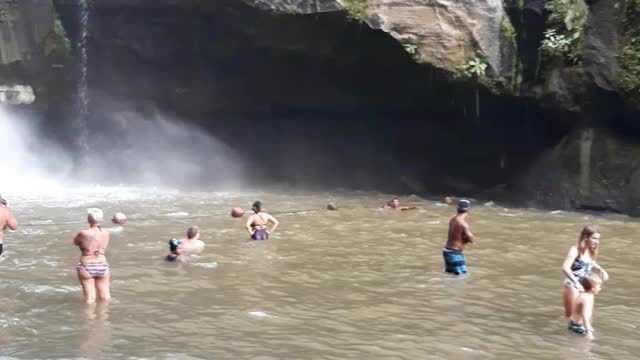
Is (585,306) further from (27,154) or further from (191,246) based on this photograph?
(27,154)

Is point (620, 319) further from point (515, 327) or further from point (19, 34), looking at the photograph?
point (19, 34)

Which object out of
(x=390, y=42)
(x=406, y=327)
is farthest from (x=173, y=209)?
(x=406, y=327)

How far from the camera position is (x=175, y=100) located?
97.8 feet

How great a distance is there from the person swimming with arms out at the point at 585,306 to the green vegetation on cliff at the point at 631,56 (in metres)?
12.8

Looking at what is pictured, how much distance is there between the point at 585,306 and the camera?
9016mm

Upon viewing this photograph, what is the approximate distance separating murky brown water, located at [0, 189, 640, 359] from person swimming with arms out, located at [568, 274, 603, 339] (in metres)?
0.15

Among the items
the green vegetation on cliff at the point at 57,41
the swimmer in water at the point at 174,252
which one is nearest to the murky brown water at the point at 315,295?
the swimmer in water at the point at 174,252

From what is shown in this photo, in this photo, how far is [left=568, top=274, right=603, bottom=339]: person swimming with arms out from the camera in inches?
356

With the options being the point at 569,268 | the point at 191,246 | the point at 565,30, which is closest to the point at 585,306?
the point at 569,268

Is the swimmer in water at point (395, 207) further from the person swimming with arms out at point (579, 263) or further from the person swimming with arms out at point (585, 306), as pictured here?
the person swimming with arms out at point (585, 306)

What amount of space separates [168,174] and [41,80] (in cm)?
559

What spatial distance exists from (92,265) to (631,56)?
1571 cm

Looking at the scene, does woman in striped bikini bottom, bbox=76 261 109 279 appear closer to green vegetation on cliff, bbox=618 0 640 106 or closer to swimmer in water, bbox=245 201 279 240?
swimmer in water, bbox=245 201 279 240

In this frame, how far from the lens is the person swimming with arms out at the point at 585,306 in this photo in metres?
9.05
